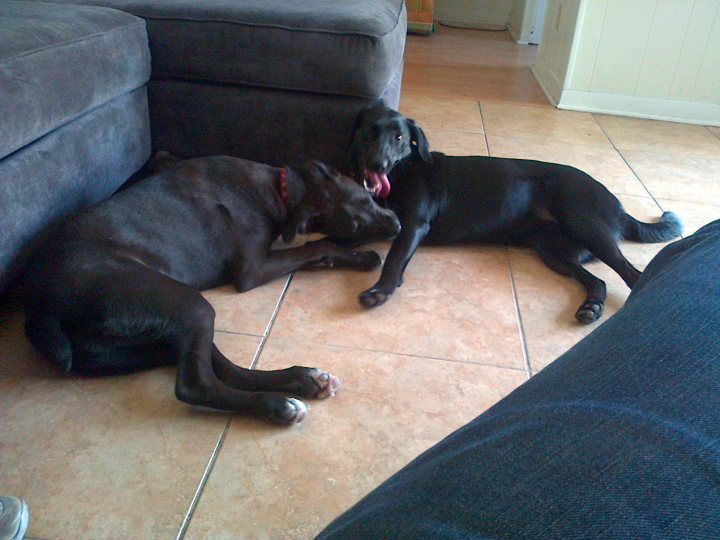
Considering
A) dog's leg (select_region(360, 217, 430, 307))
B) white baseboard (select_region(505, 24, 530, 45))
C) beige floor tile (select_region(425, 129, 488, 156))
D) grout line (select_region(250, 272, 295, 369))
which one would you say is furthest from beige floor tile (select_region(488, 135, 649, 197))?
white baseboard (select_region(505, 24, 530, 45))

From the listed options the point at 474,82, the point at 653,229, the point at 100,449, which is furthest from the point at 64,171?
the point at 474,82

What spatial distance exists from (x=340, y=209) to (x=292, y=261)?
0.24 metres

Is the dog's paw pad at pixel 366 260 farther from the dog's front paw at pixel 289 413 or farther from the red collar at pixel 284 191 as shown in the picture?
the dog's front paw at pixel 289 413

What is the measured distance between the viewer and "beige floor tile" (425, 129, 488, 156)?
286 cm

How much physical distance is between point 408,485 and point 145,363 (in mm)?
1040

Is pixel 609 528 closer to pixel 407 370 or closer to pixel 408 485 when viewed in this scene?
pixel 408 485

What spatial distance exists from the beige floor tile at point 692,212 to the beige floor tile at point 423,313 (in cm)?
86

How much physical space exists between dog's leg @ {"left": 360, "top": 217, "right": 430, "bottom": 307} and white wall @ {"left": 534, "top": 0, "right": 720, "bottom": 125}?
7.79 ft

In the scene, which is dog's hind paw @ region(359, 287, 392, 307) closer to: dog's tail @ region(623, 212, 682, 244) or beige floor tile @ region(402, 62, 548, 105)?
dog's tail @ region(623, 212, 682, 244)

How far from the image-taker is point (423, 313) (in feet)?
5.40

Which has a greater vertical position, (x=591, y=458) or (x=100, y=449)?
(x=591, y=458)

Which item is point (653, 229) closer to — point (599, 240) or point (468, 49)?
point (599, 240)

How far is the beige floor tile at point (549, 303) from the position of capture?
1.53m

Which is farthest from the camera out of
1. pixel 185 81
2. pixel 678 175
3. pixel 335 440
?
pixel 678 175
